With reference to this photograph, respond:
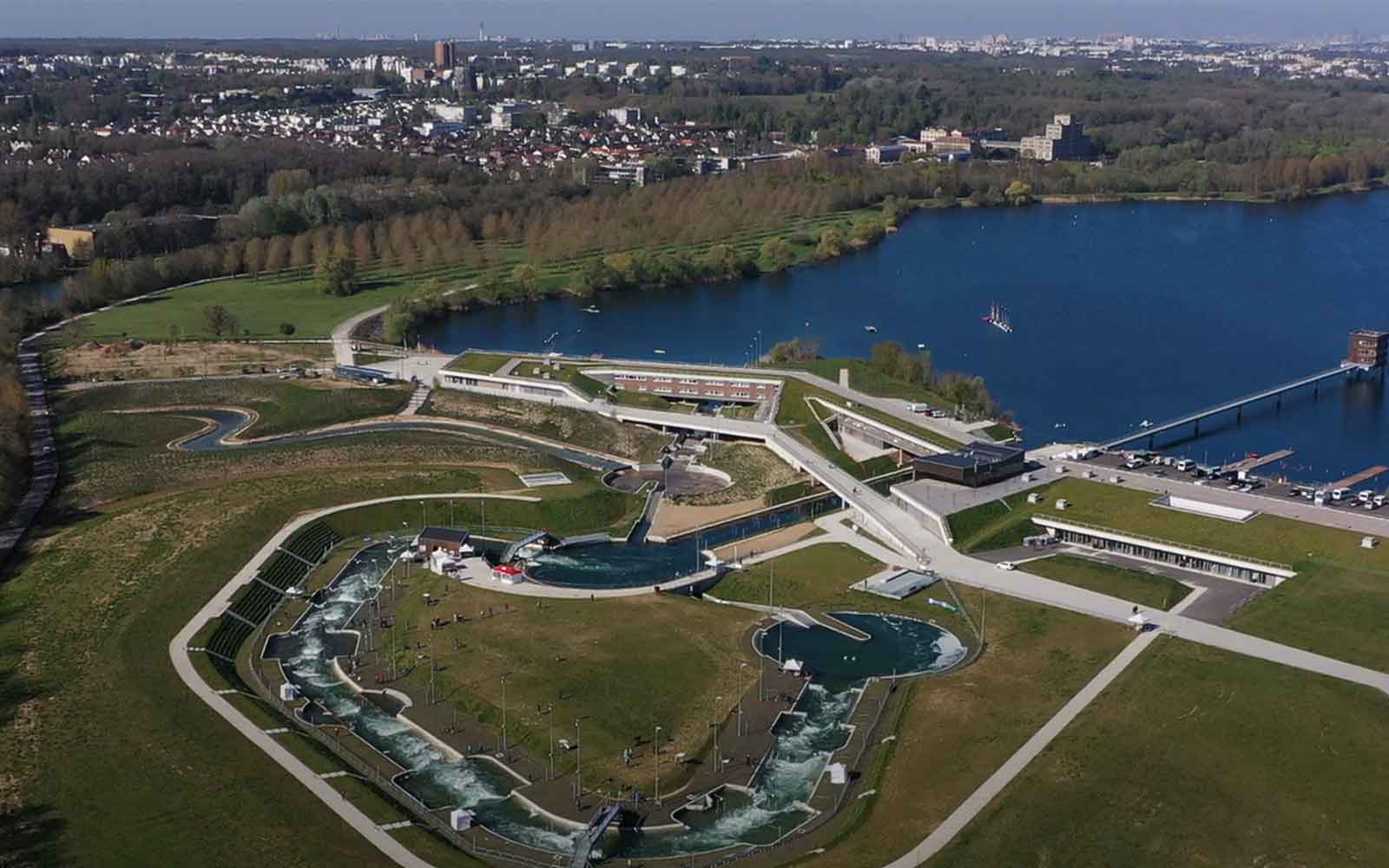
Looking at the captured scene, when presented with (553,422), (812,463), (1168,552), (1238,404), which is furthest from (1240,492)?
(553,422)

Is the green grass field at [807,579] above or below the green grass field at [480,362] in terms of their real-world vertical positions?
below

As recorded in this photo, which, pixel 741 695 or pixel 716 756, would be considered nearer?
pixel 716 756

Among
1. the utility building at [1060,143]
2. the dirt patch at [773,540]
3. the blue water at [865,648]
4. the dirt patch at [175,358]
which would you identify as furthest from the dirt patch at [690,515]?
the utility building at [1060,143]

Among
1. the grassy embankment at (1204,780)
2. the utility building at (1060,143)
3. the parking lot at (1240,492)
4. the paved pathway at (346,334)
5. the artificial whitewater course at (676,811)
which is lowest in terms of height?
the artificial whitewater course at (676,811)

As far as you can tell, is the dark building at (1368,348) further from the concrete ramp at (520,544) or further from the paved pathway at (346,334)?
the paved pathway at (346,334)

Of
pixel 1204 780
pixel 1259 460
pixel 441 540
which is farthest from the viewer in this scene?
pixel 1259 460

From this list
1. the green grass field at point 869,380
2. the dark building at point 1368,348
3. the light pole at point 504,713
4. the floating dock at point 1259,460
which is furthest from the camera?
the dark building at point 1368,348

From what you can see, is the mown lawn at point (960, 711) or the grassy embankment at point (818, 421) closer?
the mown lawn at point (960, 711)

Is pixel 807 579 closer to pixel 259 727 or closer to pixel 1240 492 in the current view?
pixel 1240 492
